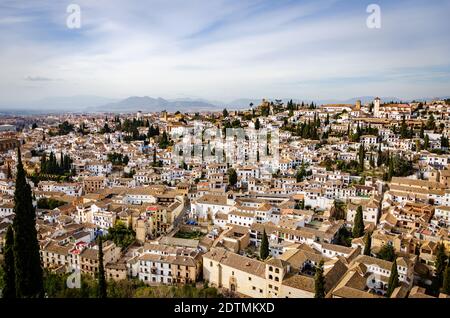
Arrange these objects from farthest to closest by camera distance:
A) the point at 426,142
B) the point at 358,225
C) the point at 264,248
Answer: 1. the point at 426,142
2. the point at 358,225
3. the point at 264,248

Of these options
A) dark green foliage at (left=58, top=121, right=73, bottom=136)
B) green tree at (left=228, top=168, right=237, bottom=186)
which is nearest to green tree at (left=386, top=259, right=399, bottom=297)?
green tree at (left=228, top=168, right=237, bottom=186)

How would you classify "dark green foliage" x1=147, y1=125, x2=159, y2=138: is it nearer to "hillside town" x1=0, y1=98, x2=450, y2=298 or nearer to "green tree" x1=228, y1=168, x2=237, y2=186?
"hillside town" x1=0, y1=98, x2=450, y2=298

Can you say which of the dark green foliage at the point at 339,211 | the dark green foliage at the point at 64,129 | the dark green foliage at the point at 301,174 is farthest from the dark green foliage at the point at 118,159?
the dark green foliage at the point at 64,129

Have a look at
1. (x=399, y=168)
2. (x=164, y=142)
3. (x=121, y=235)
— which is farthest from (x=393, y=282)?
(x=164, y=142)

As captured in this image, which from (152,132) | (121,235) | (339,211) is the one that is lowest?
(121,235)

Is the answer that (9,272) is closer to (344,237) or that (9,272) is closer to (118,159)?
(344,237)

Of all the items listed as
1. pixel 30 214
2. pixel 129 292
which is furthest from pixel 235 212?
pixel 30 214

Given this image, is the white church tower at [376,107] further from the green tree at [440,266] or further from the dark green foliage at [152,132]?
the green tree at [440,266]
